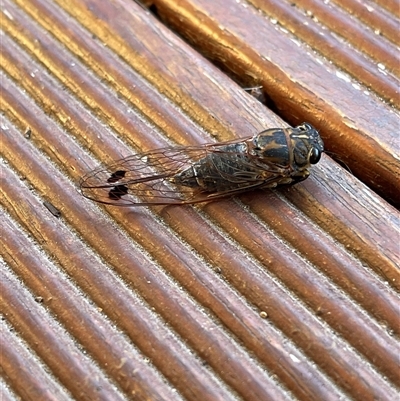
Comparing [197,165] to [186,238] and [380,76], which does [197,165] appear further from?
[380,76]

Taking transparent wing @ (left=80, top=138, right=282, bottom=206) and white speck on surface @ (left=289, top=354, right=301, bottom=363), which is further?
transparent wing @ (left=80, top=138, right=282, bottom=206)

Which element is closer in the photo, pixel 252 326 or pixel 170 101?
pixel 252 326

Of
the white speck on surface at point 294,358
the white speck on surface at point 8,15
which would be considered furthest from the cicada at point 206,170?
the white speck on surface at point 8,15

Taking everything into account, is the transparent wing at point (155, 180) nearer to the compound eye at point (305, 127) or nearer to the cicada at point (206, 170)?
the cicada at point (206, 170)

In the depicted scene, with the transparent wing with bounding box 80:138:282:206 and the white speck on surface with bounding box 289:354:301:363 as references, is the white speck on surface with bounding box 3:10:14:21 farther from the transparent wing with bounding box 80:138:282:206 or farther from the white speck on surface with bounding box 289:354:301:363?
the white speck on surface with bounding box 289:354:301:363

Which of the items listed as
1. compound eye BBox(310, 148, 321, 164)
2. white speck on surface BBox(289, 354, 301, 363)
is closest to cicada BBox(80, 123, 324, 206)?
compound eye BBox(310, 148, 321, 164)

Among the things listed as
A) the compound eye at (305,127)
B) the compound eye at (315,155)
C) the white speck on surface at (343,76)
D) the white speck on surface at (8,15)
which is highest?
the white speck on surface at (8,15)

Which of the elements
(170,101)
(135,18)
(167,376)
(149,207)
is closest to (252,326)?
(167,376)
